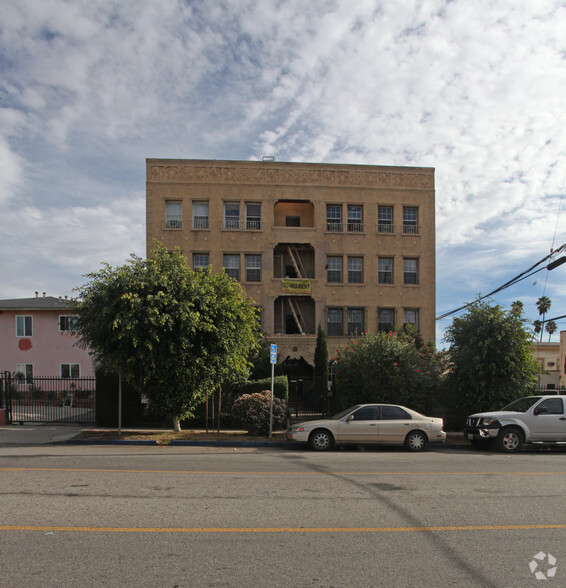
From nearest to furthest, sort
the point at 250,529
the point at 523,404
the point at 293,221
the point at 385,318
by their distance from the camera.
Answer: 1. the point at 250,529
2. the point at 523,404
3. the point at 385,318
4. the point at 293,221

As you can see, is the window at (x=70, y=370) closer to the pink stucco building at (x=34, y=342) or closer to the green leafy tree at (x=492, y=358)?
the pink stucco building at (x=34, y=342)

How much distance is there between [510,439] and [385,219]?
19449mm

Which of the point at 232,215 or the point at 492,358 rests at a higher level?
the point at 232,215

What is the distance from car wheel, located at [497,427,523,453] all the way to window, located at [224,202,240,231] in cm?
2025

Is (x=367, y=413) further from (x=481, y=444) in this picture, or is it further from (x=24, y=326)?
(x=24, y=326)

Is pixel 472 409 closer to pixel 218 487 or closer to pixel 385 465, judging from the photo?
pixel 385 465

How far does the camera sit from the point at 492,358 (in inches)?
648

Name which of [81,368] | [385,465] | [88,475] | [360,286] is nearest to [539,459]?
[385,465]

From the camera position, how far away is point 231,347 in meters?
16.0

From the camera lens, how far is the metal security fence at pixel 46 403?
19125mm

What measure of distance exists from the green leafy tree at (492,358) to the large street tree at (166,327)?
753cm

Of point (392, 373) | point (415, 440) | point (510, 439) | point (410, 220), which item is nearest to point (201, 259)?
point (410, 220)

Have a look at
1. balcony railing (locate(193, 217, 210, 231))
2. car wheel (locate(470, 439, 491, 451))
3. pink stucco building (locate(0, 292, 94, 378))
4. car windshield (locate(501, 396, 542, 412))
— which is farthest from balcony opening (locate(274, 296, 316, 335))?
car windshield (locate(501, 396, 542, 412))

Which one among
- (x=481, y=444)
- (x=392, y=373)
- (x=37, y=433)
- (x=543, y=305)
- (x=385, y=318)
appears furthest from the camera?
(x=543, y=305)
